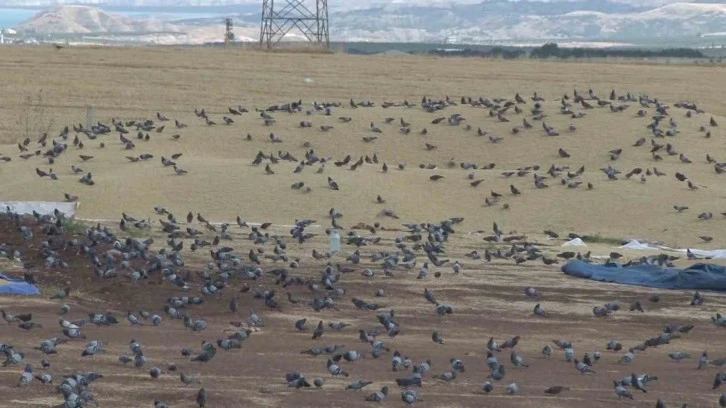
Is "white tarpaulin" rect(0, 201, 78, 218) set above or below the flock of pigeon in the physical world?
below

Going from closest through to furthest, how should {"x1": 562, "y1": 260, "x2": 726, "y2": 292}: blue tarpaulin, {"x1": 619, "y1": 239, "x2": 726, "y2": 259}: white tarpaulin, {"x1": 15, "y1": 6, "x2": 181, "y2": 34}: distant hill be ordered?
{"x1": 562, "y1": 260, "x2": 726, "y2": 292}: blue tarpaulin
{"x1": 619, "y1": 239, "x2": 726, "y2": 259}: white tarpaulin
{"x1": 15, "y1": 6, "x2": 181, "y2": 34}: distant hill

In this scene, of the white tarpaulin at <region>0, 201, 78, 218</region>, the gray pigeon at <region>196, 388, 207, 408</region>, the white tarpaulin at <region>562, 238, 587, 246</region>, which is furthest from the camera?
the white tarpaulin at <region>0, 201, 78, 218</region>

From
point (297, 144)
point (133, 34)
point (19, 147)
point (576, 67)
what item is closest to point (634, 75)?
point (576, 67)

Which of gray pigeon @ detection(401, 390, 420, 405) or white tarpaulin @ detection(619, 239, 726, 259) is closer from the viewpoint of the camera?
gray pigeon @ detection(401, 390, 420, 405)

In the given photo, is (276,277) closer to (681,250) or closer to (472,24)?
(681,250)

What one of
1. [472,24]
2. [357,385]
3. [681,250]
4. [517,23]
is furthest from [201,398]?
[472,24]

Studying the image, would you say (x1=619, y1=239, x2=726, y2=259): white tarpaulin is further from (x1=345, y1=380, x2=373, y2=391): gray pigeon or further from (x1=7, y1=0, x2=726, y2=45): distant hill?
(x1=7, y1=0, x2=726, y2=45): distant hill

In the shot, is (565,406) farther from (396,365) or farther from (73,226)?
(73,226)

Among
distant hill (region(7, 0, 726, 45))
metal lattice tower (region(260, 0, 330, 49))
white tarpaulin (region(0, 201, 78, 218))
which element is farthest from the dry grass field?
distant hill (region(7, 0, 726, 45))
